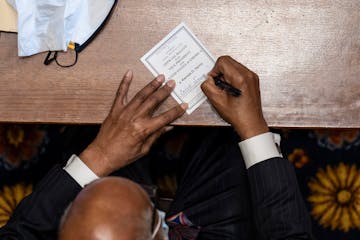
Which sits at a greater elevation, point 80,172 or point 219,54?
point 219,54

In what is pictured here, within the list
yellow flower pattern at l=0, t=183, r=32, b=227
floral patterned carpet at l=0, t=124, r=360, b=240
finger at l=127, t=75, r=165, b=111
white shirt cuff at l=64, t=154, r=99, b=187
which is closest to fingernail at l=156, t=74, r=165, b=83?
finger at l=127, t=75, r=165, b=111

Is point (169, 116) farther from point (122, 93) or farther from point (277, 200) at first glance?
point (277, 200)

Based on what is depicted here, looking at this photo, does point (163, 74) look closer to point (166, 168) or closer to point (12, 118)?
point (12, 118)

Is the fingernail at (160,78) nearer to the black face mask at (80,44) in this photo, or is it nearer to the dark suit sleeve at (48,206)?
the black face mask at (80,44)

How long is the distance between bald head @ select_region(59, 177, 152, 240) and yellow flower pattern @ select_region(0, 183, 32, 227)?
0.83 m

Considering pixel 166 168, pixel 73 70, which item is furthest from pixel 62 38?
pixel 166 168

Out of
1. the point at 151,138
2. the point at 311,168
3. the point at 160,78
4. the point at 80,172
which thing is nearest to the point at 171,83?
the point at 160,78

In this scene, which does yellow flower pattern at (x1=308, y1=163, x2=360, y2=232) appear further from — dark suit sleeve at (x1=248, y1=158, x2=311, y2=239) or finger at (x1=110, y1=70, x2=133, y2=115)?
finger at (x1=110, y1=70, x2=133, y2=115)

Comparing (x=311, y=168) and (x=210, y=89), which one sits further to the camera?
(x=311, y=168)

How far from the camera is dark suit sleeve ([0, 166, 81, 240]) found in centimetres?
99

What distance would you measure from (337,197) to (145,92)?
2.74 feet

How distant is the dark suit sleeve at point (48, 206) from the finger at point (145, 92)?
0.19 meters

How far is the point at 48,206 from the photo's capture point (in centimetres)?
100

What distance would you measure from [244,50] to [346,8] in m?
0.22
